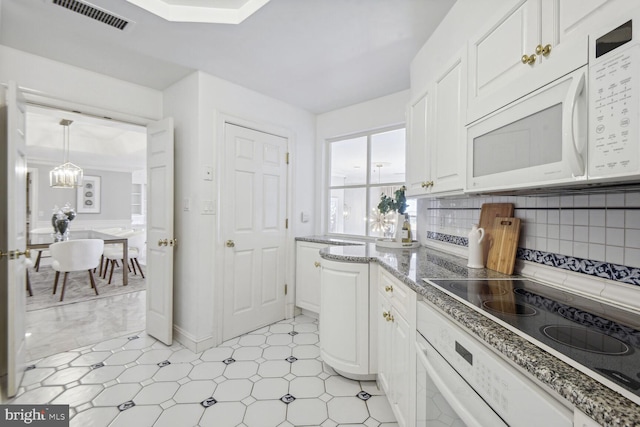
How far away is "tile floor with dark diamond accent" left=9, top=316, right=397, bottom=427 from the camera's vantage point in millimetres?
1635

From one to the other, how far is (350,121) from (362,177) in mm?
660

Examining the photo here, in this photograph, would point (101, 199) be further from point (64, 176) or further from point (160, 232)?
point (160, 232)

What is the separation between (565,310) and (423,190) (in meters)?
1.10

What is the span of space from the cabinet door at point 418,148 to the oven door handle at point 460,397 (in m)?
1.15

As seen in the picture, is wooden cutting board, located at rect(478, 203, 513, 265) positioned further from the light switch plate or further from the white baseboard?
the white baseboard

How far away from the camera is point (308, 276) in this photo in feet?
10.1

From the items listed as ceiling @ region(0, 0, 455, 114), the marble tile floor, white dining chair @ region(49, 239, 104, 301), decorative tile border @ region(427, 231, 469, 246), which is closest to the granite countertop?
decorative tile border @ region(427, 231, 469, 246)

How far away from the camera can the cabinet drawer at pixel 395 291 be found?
1.36 metres

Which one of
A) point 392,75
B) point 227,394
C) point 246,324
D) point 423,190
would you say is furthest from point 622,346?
point 246,324

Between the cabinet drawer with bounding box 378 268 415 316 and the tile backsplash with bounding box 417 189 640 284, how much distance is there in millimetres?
629

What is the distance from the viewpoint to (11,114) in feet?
5.92

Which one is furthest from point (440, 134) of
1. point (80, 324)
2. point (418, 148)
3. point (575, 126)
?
point (80, 324)

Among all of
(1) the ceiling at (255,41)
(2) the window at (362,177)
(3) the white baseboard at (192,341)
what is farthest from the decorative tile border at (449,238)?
(3) the white baseboard at (192,341)

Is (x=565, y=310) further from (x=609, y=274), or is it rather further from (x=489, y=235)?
(x=489, y=235)
